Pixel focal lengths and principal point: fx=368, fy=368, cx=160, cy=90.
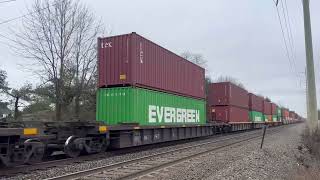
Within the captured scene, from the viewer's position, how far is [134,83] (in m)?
15.2

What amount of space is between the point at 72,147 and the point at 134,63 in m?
4.62

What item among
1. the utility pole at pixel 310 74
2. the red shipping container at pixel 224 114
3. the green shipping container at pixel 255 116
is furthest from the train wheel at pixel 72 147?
the green shipping container at pixel 255 116

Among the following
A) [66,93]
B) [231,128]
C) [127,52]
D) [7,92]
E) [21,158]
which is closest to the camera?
[21,158]

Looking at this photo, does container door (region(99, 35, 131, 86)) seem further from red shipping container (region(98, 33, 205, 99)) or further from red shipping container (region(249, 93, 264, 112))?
red shipping container (region(249, 93, 264, 112))

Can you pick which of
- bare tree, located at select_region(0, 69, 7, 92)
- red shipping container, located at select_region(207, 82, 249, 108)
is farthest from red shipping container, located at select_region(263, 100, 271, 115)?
bare tree, located at select_region(0, 69, 7, 92)

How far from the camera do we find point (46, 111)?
32656mm

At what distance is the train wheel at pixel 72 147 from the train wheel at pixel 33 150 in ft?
4.85

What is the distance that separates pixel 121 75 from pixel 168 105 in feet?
11.8

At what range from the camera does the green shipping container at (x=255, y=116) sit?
4112 centimetres

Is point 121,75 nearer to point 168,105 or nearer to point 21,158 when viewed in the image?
point 168,105

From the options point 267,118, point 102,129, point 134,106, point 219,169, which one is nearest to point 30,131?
point 102,129

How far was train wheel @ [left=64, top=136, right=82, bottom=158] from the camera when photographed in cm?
1217

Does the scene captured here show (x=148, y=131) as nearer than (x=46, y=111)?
Yes

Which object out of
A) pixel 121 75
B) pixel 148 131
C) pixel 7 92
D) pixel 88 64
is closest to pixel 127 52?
pixel 121 75
